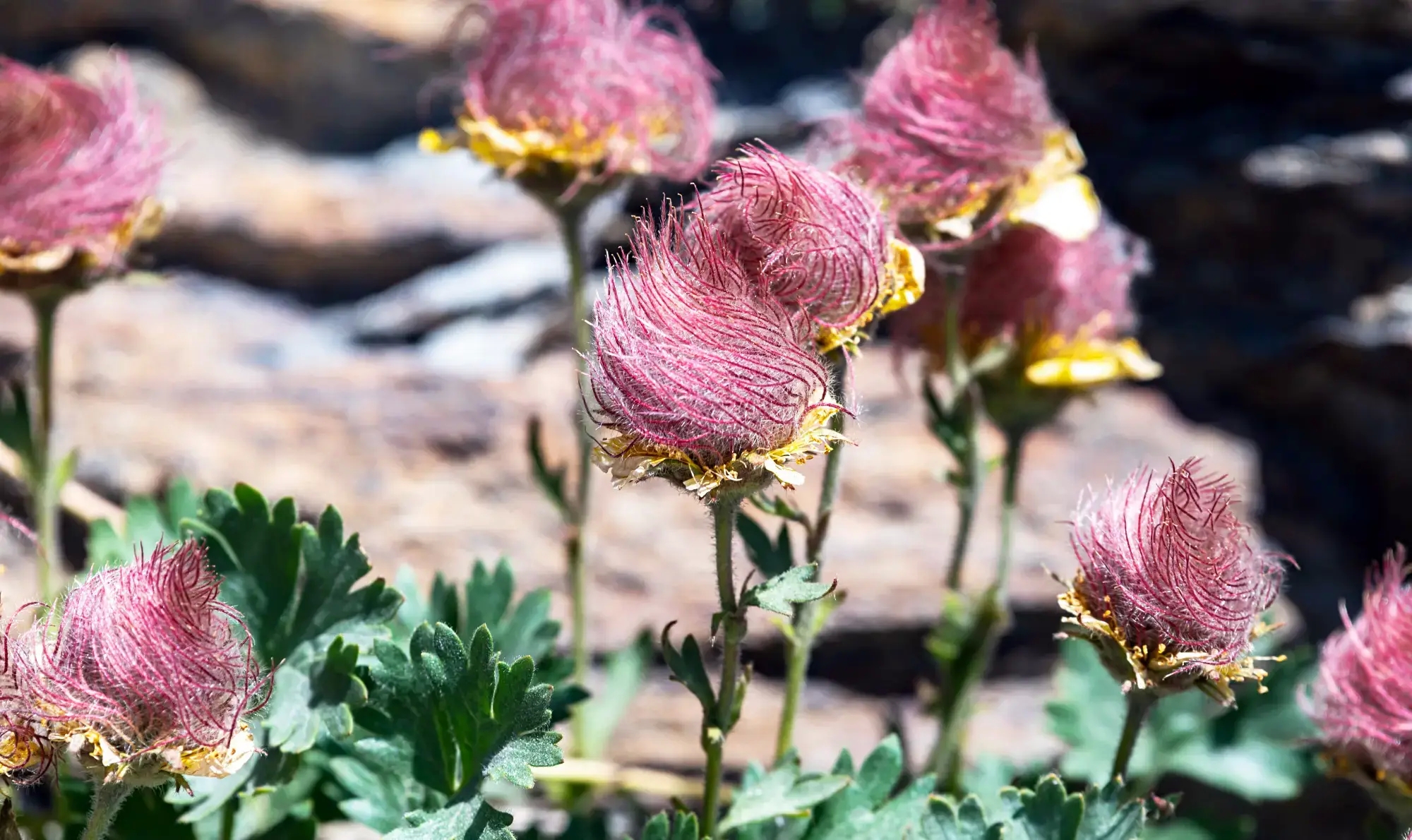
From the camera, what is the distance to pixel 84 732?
1.08 metres

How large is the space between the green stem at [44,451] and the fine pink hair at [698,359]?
0.90 meters

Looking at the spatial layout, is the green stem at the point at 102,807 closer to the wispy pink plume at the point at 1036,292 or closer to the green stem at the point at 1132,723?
the green stem at the point at 1132,723

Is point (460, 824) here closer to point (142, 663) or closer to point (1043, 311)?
point (142, 663)

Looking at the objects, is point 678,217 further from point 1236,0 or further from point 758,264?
point 1236,0

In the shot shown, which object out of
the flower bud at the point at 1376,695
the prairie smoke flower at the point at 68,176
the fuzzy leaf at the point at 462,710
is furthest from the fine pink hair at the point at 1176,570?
the prairie smoke flower at the point at 68,176

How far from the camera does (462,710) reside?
1.25 meters

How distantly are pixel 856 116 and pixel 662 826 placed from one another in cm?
90

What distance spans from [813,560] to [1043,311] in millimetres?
578

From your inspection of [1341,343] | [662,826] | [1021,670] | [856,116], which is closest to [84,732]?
[662,826]

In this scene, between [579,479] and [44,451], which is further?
[579,479]

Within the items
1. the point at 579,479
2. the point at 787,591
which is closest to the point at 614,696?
the point at 579,479

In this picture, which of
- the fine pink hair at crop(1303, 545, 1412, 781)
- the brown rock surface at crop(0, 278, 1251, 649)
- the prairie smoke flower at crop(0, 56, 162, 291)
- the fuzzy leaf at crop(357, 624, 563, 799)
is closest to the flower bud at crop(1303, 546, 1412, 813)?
the fine pink hair at crop(1303, 545, 1412, 781)

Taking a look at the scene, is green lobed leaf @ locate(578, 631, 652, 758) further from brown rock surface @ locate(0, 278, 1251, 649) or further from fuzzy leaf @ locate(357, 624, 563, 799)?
fuzzy leaf @ locate(357, 624, 563, 799)

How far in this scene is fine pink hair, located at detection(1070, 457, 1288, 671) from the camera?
3.88 feet
